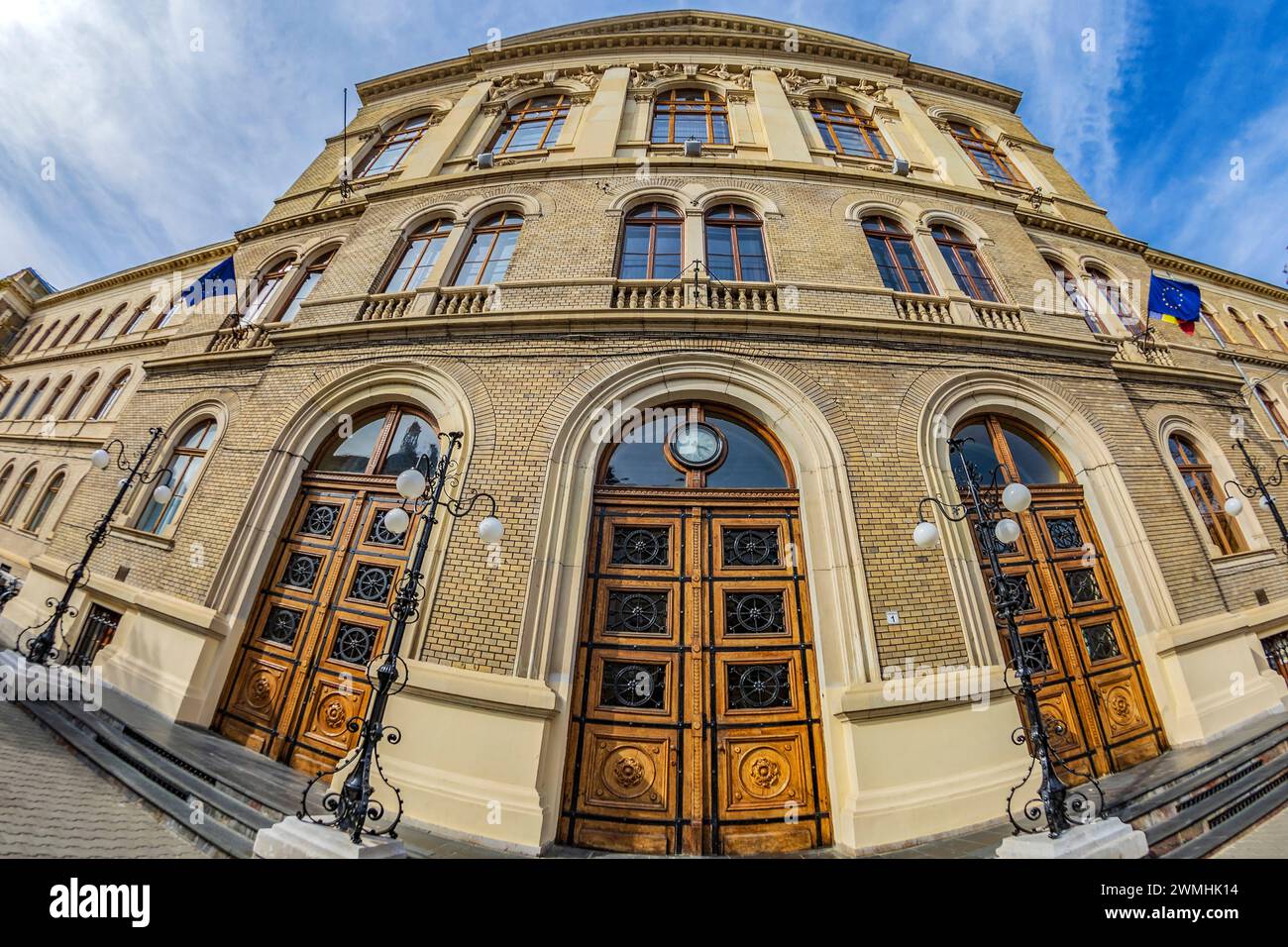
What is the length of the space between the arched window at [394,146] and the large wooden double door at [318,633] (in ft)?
34.3

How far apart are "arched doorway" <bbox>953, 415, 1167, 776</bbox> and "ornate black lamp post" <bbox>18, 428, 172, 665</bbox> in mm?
14155

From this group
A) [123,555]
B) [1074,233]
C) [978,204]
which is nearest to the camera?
[123,555]

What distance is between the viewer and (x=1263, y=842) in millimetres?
3719

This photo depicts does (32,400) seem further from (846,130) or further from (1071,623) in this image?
(1071,623)

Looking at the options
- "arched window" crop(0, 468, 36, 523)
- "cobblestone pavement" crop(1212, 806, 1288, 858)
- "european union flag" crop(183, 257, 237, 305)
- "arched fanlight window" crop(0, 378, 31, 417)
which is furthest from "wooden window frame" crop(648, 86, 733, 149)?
"arched fanlight window" crop(0, 378, 31, 417)

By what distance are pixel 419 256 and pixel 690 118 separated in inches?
313

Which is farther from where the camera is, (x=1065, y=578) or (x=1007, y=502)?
(x=1065, y=578)

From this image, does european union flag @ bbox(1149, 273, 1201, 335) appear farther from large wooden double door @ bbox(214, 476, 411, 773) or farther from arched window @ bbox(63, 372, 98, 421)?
arched window @ bbox(63, 372, 98, 421)

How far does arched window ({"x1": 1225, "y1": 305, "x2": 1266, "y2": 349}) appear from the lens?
15.4m

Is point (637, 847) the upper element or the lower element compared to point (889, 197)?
lower

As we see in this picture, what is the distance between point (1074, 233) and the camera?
1139cm
